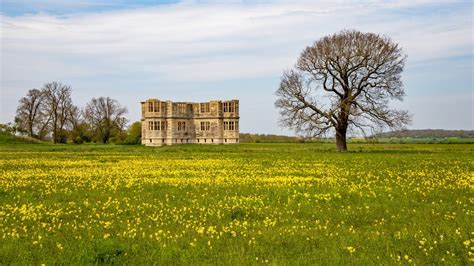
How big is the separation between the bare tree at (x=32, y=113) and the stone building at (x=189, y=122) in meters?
23.7

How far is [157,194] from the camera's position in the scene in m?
16.7

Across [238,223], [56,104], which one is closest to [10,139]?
[56,104]

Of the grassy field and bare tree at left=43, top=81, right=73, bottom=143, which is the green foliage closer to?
bare tree at left=43, top=81, right=73, bottom=143

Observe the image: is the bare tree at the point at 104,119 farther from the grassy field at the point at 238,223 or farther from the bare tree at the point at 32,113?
the grassy field at the point at 238,223

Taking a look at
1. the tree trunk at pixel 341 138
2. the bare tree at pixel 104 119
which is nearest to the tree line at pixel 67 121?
the bare tree at pixel 104 119

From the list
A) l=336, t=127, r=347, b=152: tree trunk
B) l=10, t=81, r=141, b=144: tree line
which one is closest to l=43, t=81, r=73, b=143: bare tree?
l=10, t=81, r=141, b=144: tree line

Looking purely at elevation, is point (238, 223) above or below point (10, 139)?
below

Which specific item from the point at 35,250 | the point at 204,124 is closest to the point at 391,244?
the point at 35,250

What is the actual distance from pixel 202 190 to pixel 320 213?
6.11 meters

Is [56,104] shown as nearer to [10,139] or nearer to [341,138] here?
[10,139]

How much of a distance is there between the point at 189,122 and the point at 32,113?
37986 mm

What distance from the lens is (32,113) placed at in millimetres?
114375

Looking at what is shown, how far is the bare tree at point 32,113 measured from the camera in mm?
112938

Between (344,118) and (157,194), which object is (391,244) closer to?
(157,194)
